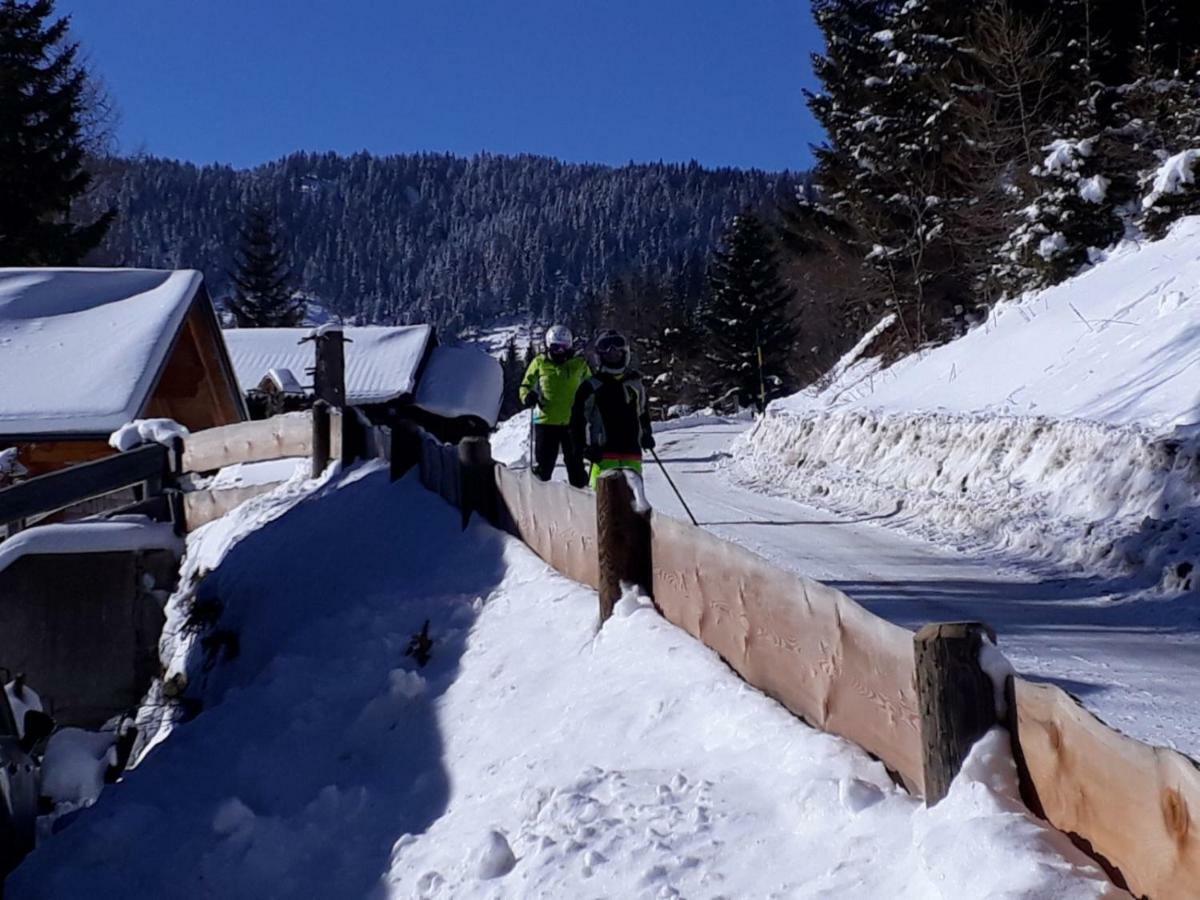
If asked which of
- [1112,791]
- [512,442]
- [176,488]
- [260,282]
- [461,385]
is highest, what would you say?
[260,282]

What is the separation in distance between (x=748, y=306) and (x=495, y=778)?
47831mm

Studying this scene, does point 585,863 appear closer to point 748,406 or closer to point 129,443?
point 129,443

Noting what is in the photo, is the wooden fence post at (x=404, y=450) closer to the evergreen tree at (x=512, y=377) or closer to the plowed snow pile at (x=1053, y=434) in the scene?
the plowed snow pile at (x=1053, y=434)

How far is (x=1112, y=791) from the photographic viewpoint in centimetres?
234

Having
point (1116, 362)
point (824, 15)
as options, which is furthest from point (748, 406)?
point (1116, 362)

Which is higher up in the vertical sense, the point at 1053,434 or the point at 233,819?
the point at 1053,434

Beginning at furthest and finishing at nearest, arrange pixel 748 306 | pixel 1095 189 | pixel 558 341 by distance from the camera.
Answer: pixel 748 306, pixel 1095 189, pixel 558 341

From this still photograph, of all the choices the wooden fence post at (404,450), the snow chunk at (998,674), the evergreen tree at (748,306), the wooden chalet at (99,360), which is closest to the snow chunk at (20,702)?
the wooden fence post at (404,450)

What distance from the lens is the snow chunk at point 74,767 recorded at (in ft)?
21.4

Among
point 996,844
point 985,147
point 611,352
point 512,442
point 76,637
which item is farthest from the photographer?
point 512,442

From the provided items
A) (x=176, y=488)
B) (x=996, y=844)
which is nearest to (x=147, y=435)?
(x=176, y=488)

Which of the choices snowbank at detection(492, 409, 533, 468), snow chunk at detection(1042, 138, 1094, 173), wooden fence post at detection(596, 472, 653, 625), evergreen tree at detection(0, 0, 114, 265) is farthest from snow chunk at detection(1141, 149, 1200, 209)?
evergreen tree at detection(0, 0, 114, 265)

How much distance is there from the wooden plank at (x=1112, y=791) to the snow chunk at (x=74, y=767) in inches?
214

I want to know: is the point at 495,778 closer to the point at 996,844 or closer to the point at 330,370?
the point at 996,844
